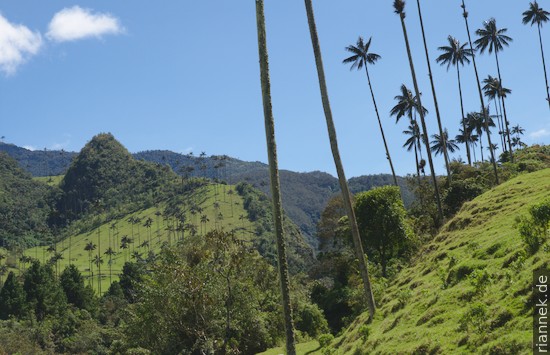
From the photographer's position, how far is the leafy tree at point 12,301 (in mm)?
122938

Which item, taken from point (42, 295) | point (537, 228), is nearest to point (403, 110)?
point (537, 228)

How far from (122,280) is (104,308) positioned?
16.5 m

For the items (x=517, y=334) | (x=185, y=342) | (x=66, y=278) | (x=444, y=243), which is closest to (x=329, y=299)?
(x=185, y=342)

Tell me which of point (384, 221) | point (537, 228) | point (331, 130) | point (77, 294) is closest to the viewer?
point (537, 228)

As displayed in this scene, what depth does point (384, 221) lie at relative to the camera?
154 feet

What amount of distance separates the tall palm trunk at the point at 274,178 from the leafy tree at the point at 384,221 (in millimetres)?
29021

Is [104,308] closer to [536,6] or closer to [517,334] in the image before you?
[536,6]

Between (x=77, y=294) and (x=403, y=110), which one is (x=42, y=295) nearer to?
(x=77, y=294)

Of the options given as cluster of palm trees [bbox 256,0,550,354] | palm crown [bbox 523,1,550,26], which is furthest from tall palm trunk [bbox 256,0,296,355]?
palm crown [bbox 523,1,550,26]

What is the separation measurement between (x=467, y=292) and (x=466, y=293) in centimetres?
8

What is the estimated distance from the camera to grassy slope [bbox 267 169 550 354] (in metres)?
17.3

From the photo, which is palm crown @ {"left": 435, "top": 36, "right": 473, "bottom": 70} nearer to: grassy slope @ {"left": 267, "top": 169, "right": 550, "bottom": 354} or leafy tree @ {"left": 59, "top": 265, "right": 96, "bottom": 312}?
grassy slope @ {"left": 267, "top": 169, "right": 550, "bottom": 354}

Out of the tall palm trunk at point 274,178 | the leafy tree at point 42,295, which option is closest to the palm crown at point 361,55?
the tall palm trunk at point 274,178

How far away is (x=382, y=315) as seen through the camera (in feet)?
93.7
